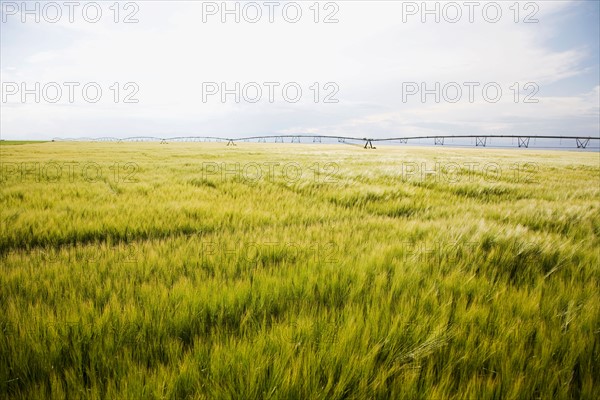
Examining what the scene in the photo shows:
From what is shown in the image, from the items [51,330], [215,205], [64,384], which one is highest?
[215,205]

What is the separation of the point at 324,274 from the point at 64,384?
4.68 feet

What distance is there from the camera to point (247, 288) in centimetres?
171

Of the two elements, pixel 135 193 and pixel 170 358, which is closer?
Answer: pixel 170 358

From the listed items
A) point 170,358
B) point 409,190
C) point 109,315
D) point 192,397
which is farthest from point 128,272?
point 409,190

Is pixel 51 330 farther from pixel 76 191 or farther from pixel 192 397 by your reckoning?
pixel 76 191

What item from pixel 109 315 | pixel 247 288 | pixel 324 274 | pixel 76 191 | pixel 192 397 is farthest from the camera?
pixel 76 191

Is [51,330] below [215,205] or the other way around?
below

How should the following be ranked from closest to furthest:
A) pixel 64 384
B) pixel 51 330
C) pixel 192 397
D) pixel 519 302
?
pixel 192 397, pixel 64 384, pixel 51 330, pixel 519 302

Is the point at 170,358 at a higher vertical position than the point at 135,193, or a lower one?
lower

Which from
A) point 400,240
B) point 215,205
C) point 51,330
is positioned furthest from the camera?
point 215,205

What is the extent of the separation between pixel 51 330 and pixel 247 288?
942 mm

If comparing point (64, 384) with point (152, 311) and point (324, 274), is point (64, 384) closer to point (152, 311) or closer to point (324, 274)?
point (152, 311)

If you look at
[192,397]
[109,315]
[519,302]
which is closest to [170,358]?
[192,397]

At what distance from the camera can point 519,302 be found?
1597 mm
